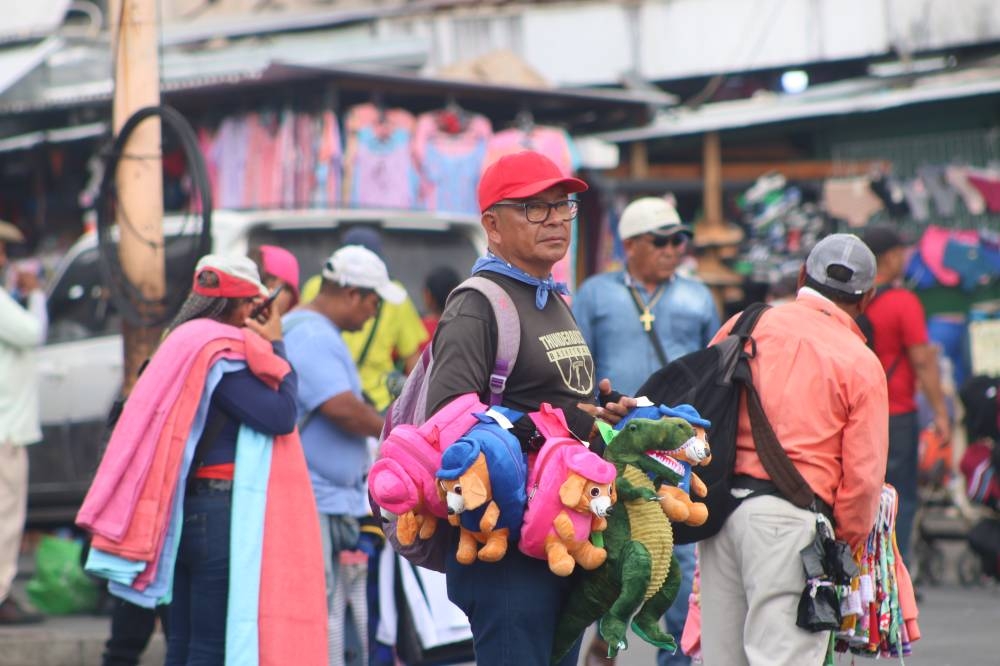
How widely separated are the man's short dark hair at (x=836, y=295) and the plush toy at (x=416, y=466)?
1817 millimetres

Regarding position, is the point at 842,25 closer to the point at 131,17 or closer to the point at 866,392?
the point at 131,17

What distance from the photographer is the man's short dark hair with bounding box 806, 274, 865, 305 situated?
226 inches

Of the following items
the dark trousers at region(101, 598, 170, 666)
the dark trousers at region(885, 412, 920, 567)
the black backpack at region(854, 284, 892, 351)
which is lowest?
the dark trousers at region(101, 598, 170, 666)

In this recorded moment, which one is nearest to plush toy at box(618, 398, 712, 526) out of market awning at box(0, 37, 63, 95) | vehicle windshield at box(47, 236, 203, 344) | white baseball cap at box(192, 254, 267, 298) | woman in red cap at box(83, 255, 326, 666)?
woman in red cap at box(83, 255, 326, 666)

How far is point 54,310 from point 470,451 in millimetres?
7753

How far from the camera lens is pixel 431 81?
1350 cm

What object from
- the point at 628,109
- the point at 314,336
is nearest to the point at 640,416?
the point at 314,336

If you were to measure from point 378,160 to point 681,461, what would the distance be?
373 inches

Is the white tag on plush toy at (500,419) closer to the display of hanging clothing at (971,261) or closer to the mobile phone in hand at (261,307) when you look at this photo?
the mobile phone in hand at (261,307)

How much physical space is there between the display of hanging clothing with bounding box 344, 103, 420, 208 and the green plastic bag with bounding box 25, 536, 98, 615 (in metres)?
4.56

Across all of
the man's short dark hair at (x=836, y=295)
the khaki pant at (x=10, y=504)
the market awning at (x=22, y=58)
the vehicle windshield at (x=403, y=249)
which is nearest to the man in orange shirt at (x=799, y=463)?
the man's short dark hair at (x=836, y=295)

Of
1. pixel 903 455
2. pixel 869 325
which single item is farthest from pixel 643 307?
pixel 903 455

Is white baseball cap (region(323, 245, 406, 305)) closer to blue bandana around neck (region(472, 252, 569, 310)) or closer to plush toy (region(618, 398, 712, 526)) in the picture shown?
blue bandana around neck (region(472, 252, 569, 310))

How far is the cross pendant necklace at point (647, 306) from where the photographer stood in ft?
25.5
